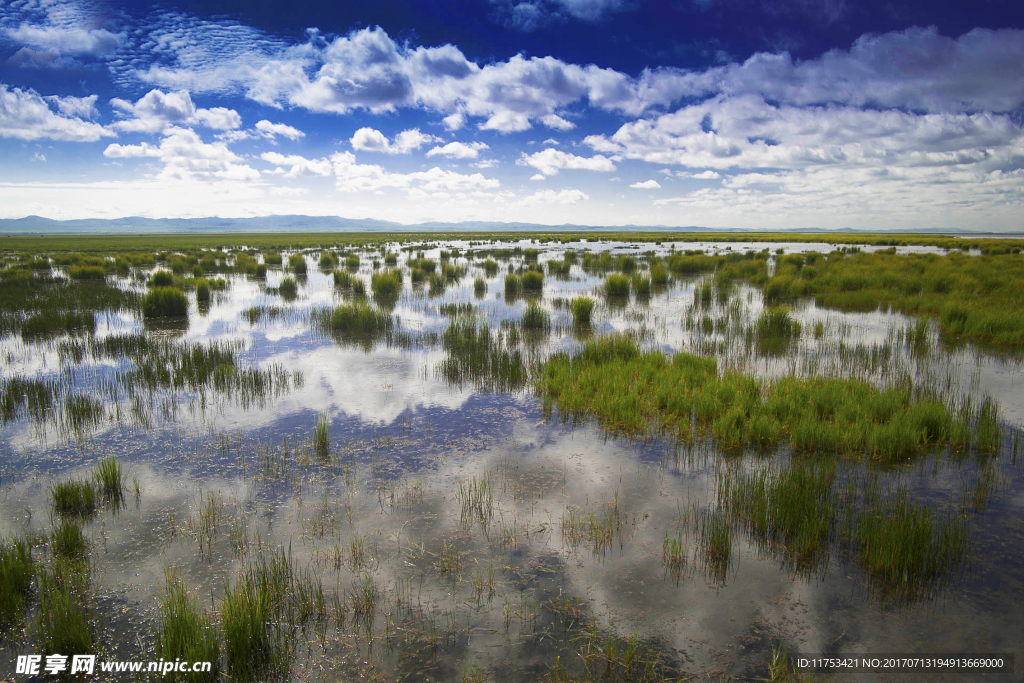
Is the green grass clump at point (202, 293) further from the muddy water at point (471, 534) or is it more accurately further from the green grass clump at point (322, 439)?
the green grass clump at point (322, 439)

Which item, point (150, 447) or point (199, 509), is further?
point (150, 447)

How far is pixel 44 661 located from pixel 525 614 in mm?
3361

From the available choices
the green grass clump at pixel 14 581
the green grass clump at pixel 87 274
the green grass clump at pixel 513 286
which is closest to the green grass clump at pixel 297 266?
the green grass clump at pixel 87 274

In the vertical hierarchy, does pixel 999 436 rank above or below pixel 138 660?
above

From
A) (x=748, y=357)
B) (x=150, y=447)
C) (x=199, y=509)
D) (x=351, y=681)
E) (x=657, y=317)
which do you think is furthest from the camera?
(x=657, y=317)

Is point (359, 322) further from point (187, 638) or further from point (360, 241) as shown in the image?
point (360, 241)

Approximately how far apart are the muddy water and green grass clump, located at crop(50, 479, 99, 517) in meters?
0.16

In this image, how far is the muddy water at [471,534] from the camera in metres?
3.78

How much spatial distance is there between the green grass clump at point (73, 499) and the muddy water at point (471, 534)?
0.51 ft

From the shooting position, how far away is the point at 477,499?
18.9ft

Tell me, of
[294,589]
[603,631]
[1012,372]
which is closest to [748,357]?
[1012,372]

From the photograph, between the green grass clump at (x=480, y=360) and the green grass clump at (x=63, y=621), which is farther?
the green grass clump at (x=480, y=360)

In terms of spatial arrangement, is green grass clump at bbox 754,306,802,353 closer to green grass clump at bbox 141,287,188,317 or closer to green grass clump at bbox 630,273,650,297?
green grass clump at bbox 630,273,650,297

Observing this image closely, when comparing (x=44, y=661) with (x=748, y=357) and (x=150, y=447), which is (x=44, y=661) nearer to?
(x=150, y=447)
